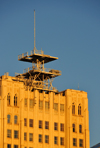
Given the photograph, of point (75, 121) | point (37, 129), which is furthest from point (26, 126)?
point (75, 121)

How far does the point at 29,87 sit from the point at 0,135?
17575mm

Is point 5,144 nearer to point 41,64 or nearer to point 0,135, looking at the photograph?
point 0,135

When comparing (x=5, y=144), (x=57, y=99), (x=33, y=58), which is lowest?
(x=5, y=144)

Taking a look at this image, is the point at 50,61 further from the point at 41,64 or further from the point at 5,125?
the point at 5,125

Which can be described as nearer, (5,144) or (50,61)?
(5,144)

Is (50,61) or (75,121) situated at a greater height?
(50,61)

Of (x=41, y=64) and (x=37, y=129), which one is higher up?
(x=41, y=64)

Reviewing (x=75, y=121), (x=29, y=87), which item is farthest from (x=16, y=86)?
(x=75, y=121)

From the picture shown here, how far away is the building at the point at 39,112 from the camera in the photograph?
180m

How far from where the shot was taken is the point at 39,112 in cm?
18638

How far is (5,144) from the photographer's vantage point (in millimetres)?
176875

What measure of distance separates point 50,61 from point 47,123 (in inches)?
743

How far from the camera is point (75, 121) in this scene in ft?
630

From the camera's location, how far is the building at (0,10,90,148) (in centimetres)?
18038
